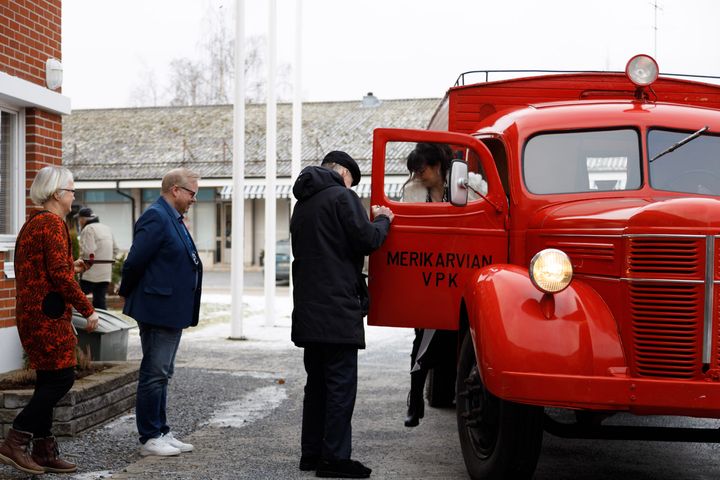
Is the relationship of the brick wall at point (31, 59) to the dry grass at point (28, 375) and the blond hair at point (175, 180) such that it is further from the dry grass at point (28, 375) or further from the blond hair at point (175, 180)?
the blond hair at point (175, 180)

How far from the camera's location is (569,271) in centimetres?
493

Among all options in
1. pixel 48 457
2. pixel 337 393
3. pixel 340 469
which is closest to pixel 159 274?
pixel 48 457

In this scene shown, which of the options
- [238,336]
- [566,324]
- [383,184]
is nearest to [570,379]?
[566,324]

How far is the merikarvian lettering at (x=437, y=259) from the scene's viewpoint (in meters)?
6.10

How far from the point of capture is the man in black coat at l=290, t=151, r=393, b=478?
225 inches

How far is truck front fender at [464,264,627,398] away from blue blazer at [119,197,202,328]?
207cm

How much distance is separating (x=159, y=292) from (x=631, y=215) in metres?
2.93

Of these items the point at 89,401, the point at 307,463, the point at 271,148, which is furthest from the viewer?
the point at 271,148

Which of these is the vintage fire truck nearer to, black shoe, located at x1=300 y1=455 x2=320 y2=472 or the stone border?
black shoe, located at x1=300 y1=455 x2=320 y2=472

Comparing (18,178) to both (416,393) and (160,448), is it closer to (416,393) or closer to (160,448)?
(160,448)

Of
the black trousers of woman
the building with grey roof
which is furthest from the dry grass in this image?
the building with grey roof

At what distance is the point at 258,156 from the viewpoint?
37.9m

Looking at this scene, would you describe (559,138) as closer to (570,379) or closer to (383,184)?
(383,184)

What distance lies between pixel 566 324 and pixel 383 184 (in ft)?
5.65
